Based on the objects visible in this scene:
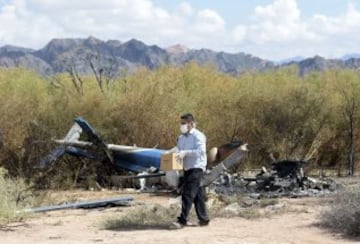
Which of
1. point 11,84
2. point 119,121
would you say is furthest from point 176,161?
point 11,84

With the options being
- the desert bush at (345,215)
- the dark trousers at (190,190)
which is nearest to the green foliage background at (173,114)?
the dark trousers at (190,190)

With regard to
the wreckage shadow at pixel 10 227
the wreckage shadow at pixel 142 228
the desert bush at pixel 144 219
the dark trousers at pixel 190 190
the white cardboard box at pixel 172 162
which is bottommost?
the wreckage shadow at pixel 10 227

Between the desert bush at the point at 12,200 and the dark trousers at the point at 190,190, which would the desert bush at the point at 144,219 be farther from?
the desert bush at the point at 12,200

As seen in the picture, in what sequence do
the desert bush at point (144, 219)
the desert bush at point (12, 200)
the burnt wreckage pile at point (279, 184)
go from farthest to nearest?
the burnt wreckage pile at point (279, 184) < the desert bush at point (12, 200) < the desert bush at point (144, 219)

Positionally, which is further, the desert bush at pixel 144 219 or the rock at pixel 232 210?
the rock at pixel 232 210

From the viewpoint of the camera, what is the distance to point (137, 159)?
82.0 ft

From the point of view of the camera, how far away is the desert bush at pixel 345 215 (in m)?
15.0

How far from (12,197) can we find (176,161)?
4742 millimetres

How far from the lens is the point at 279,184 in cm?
2245

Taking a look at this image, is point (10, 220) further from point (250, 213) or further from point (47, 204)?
point (250, 213)

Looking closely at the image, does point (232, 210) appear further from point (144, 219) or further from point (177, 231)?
point (177, 231)

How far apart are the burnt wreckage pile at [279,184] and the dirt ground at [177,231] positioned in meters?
3.67

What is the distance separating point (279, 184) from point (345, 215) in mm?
7112

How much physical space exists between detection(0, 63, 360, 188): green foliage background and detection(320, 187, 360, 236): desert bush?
11.3m
